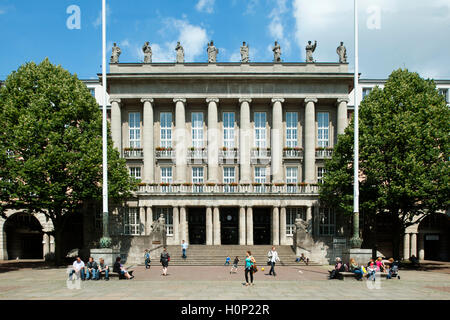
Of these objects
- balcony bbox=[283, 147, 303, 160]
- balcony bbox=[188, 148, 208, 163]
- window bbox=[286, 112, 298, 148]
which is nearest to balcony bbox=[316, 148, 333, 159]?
balcony bbox=[283, 147, 303, 160]

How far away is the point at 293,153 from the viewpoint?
47375mm

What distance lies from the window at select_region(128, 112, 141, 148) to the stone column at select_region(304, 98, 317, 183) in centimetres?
2071

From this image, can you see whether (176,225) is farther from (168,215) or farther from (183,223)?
(168,215)

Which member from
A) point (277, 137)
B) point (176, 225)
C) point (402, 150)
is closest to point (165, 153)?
point (176, 225)

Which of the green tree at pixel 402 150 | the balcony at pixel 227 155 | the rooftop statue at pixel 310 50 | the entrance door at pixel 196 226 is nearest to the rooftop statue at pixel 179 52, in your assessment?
the balcony at pixel 227 155

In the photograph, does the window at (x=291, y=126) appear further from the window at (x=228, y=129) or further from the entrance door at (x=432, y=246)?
the entrance door at (x=432, y=246)

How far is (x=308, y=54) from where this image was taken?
157 ft

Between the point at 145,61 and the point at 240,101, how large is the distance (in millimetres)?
12771

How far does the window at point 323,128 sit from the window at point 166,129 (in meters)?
18.6

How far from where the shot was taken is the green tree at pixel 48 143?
32.1 m

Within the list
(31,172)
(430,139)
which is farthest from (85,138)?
(430,139)

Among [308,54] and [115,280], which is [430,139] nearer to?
[308,54]

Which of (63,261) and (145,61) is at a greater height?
(145,61)

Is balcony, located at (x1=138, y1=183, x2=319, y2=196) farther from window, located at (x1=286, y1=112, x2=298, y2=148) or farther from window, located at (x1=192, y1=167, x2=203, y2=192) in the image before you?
window, located at (x1=286, y1=112, x2=298, y2=148)
